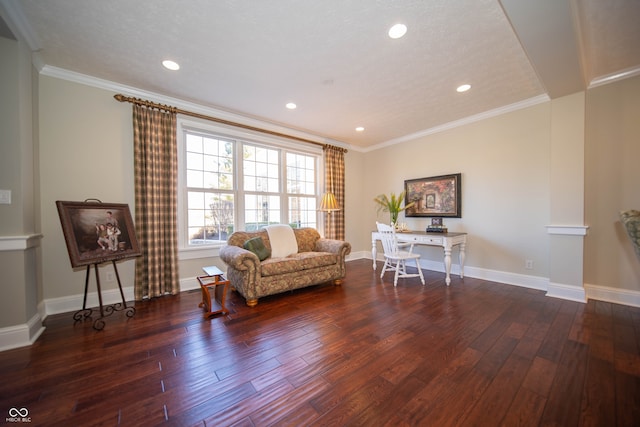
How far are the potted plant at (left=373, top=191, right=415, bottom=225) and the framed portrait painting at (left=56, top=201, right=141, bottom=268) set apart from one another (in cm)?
409

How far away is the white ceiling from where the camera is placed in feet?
5.95

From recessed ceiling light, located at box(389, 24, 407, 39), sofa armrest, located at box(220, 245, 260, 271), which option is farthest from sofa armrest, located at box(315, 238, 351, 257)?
recessed ceiling light, located at box(389, 24, 407, 39)

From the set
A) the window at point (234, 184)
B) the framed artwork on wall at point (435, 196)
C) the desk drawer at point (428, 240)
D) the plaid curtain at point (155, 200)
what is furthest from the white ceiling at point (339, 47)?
the desk drawer at point (428, 240)

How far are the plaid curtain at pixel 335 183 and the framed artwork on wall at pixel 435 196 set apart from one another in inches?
54.4

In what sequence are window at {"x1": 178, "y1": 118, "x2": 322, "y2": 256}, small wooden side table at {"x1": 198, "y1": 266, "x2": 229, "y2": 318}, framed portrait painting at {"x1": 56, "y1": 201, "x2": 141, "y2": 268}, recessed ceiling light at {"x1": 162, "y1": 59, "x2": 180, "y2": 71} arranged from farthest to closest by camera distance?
window at {"x1": 178, "y1": 118, "x2": 322, "y2": 256}, small wooden side table at {"x1": 198, "y1": 266, "x2": 229, "y2": 318}, recessed ceiling light at {"x1": 162, "y1": 59, "x2": 180, "y2": 71}, framed portrait painting at {"x1": 56, "y1": 201, "x2": 141, "y2": 268}

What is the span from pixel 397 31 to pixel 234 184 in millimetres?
3065

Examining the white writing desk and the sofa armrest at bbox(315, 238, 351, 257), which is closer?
the white writing desk

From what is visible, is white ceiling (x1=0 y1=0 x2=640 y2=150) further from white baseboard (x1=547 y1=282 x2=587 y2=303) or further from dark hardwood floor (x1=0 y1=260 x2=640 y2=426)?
dark hardwood floor (x1=0 y1=260 x2=640 y2=426)

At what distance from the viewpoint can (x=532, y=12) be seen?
1715mm

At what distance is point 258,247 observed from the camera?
330 cm

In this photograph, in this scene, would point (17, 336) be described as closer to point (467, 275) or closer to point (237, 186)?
point (237, 186)

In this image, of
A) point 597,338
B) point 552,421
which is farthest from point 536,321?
point 552,421

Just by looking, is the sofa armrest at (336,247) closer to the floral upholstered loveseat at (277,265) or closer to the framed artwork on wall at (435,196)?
the floral upholstered loveseat at (277,265)

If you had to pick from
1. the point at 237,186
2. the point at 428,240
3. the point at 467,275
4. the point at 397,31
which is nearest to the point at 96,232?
the point at 237,186
